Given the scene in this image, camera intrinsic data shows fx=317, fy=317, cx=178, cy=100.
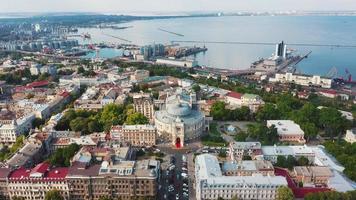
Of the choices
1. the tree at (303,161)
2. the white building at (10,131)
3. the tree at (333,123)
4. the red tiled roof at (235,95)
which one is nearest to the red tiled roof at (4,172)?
the white building at (10,131)

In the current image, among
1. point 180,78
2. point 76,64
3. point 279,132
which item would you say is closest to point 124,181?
point 279,132

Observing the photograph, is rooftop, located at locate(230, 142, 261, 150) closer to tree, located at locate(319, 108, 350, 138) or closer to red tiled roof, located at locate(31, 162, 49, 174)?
tree, located at locate(319, 108, 350, 138)

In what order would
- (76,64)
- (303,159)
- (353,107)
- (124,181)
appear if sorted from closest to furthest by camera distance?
(124,181) < (303,159) < (353,107) < (76,64)

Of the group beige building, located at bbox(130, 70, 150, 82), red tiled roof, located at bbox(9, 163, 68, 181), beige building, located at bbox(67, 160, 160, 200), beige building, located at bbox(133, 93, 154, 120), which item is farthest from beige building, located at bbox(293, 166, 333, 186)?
beige building, located at bbox(130, 70, 150, 82)

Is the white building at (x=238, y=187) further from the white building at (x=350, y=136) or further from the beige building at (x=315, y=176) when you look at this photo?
the white building at (x=350, y=136)

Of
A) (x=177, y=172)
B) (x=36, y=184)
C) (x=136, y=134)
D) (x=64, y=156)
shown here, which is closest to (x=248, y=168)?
(x=177, y=172)

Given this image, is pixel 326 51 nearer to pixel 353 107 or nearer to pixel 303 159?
pixel 353 107

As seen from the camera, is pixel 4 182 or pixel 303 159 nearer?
pixel 4 182
